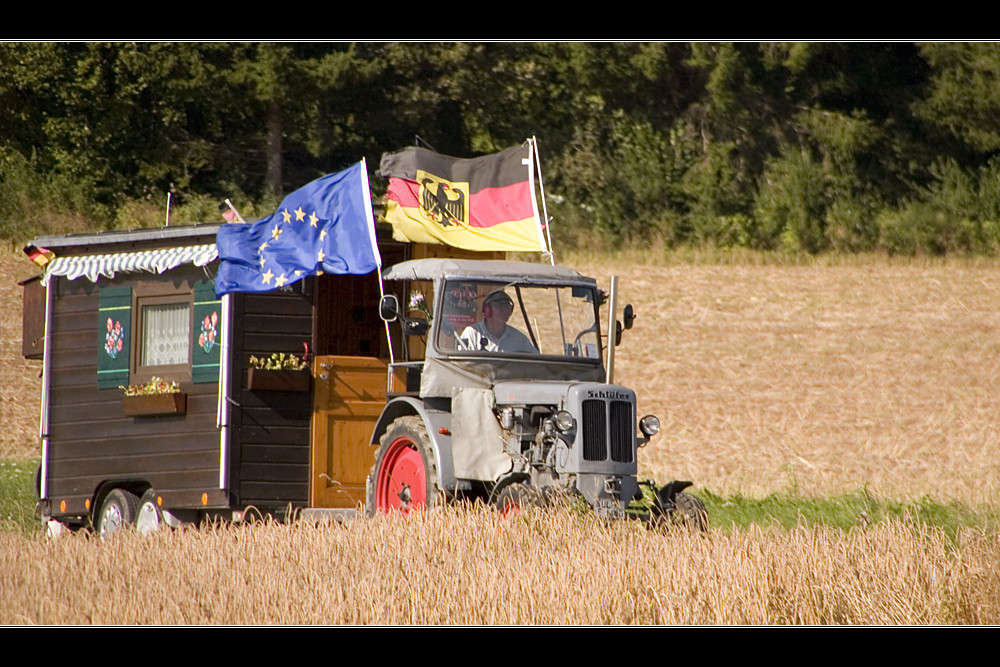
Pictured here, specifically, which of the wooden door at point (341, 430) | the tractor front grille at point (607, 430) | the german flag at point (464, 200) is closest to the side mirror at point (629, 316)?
the german flag at point (464, 200)

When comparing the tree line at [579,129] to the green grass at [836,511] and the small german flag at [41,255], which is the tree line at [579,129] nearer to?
the green grass at [836,511]

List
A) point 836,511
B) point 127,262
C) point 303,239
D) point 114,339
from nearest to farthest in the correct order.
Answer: point 303,239 → point 127,262 → point 114,339 → point 836,511

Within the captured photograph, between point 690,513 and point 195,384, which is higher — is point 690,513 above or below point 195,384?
below

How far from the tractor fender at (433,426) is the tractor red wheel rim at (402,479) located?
0.79 feet

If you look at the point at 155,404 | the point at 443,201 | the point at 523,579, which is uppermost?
the point at 443,201

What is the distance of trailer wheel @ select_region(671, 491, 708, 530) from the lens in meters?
10.7

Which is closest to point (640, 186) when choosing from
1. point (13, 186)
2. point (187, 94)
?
point (187, 94)

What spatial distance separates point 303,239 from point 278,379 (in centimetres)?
127

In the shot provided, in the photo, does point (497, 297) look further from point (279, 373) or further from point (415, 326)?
point (279, 373)

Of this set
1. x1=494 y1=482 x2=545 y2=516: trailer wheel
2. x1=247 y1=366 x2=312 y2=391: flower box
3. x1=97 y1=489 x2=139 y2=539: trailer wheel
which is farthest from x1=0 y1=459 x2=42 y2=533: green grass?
x1=494 y1=482 x2=545 y2=516: trailer wheel

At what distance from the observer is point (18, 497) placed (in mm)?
17891

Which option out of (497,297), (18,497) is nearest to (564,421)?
(497,297)

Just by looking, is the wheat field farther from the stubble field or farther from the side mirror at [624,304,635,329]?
the side mirror at [624,304,635,329]

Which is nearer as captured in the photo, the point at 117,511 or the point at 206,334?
the point at 206,334
